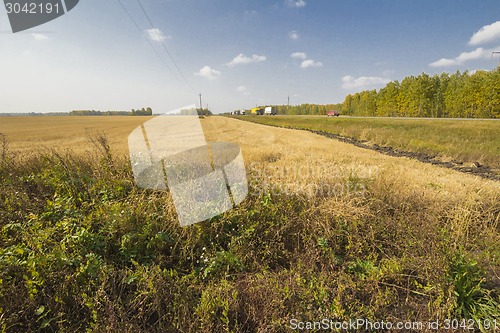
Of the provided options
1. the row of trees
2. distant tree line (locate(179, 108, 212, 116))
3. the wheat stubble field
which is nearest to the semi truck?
distant tree line (locate(179, 108, 212, 116))

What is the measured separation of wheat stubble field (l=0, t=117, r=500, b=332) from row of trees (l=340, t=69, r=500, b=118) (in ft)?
195

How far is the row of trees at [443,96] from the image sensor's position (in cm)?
4272

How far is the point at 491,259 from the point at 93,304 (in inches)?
256

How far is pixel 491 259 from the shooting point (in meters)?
3.73

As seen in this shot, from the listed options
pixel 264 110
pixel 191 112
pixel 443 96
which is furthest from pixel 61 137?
pixel 264 110

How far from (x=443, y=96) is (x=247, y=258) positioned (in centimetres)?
7268

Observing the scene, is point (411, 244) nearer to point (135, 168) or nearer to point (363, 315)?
point (363, 315)

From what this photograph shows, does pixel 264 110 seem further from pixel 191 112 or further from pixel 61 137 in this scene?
pixel 191 112

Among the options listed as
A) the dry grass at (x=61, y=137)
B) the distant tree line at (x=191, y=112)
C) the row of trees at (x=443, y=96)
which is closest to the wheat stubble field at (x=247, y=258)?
the dry grass at (x=61, y=137)

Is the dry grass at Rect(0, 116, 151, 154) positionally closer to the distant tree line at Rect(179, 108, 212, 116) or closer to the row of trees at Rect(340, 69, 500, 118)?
the distant tree line at Rect(179, 108, 212, 116)

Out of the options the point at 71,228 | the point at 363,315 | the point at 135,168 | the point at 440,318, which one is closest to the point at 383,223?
the point at 440,318

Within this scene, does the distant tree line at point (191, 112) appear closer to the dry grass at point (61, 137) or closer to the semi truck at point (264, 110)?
the dry grass at point (61, 137)

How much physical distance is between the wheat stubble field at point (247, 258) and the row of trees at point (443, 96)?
195 feet

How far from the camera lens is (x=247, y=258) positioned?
12.2ft
